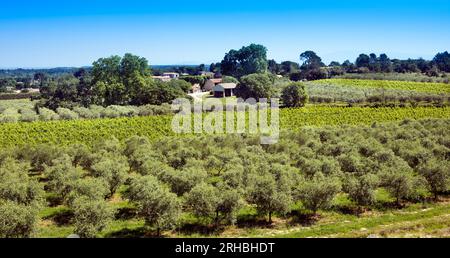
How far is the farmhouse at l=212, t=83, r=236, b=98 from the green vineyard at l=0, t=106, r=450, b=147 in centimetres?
3891

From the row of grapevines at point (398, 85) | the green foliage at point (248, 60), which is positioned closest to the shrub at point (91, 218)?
the row of grapevines at point (398, 85)

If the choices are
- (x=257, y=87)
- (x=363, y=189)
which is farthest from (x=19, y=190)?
(x=257, y=87)

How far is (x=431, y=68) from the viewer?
148m

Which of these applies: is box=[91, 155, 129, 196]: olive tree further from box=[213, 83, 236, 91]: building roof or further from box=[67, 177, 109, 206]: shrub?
box=[213, 83, 236, 91]: building roof

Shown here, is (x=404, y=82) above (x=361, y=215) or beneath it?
above

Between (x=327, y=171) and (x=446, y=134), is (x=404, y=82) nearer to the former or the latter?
(x=446, y=134)

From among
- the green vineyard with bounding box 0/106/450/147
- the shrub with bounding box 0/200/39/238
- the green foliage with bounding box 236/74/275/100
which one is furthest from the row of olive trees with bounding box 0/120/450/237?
the green foliage with bounding box 236/74/275/100

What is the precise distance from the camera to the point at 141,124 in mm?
61469

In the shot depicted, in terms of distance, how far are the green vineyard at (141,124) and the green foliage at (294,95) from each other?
5.91 metres

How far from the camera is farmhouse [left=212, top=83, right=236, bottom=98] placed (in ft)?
349

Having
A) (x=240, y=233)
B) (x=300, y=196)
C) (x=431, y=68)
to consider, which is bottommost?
(x=240, y=233)

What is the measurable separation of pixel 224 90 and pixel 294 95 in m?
33.7

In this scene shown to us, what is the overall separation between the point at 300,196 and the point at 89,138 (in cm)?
3977

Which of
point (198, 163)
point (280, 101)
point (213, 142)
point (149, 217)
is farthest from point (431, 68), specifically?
point (149, 217)
